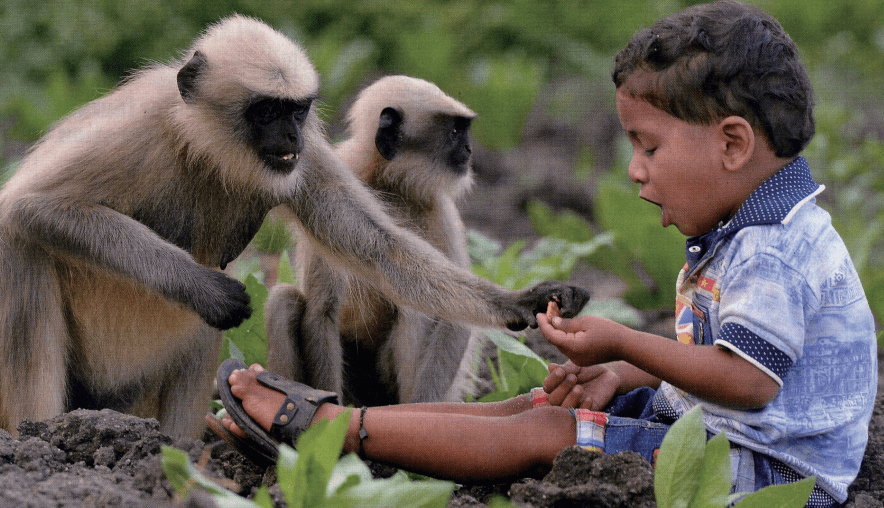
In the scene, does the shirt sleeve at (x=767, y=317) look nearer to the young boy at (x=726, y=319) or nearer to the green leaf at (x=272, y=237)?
the young boy at (x=726, y=319)

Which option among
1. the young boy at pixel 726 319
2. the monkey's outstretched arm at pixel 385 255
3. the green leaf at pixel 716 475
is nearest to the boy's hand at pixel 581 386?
the young boy at pixel 726 319

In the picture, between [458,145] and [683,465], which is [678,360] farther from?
[458,145]

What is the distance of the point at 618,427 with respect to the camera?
3350 mm

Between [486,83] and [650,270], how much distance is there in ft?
12.1

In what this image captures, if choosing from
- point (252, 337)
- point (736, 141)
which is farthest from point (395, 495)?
point (252, 337)

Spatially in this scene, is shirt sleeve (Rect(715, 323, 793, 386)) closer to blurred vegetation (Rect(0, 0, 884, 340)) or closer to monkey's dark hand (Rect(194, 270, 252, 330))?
monkey's dark hand (Rect(194, 270, 252, 330))

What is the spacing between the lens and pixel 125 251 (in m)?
3.83

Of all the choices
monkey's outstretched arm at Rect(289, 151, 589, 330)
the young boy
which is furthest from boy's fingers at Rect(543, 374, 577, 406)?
monkey's outstretched arm at Rect(289, 151, 589, 330)

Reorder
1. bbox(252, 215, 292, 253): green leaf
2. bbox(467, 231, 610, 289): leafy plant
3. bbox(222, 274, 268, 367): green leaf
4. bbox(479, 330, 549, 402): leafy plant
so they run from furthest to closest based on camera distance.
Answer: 1. bbox(467, 231, 610, 289): leafy plant
2. bbox(252, 215, 292, 253): green leaf
3. bbox(222, 274, 268, 367): green leaf
4. bbox(479, 330, 549, 402): leafy plant

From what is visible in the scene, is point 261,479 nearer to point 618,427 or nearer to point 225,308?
point 225,308

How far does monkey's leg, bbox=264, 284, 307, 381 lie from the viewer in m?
4.45

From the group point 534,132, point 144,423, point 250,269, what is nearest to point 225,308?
point 144,423

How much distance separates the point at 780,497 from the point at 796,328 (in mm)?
512

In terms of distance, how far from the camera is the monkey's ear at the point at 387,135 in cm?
497
